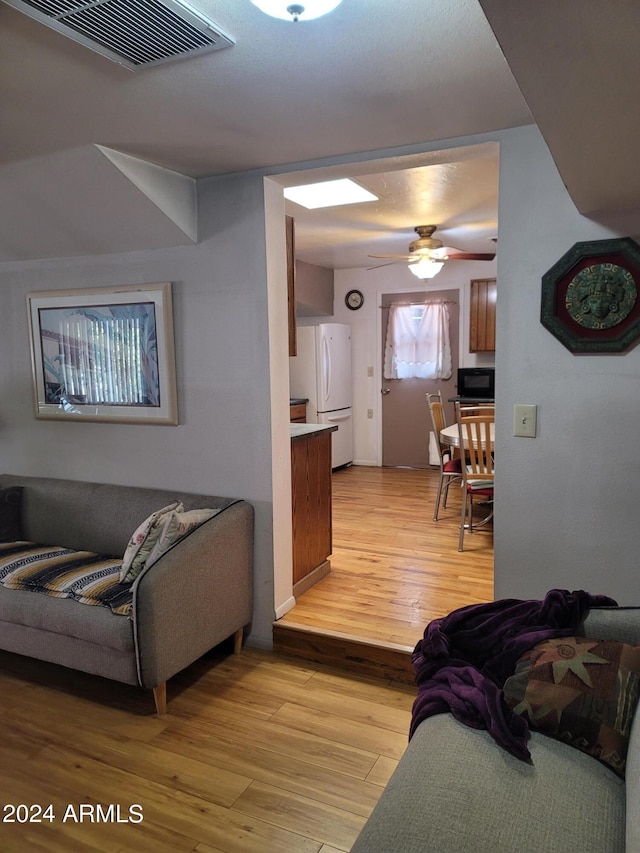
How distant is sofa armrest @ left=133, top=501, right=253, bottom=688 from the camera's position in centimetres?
242

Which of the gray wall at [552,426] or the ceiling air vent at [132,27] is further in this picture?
the gray wall at [552,426]

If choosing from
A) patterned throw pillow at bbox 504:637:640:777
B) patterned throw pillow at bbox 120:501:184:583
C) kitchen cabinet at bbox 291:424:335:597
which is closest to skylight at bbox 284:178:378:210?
kitchen cabinet at bbox 291:424:335:597

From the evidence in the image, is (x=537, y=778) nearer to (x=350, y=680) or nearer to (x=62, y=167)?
(x=350, y=680)

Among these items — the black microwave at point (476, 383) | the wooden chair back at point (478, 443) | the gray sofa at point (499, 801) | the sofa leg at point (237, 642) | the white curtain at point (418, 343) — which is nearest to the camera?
the gray sofa at point (499, 801)

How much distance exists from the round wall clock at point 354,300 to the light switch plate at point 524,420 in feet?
15.8

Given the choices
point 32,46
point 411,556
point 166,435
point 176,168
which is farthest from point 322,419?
point 32,46

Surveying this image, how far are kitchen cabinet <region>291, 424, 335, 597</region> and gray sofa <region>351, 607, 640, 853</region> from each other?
183 cm

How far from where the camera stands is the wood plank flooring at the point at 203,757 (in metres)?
1.92

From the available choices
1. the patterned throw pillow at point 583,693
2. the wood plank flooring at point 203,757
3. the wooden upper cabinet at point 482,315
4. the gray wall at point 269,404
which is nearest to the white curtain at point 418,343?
the wooden upper cabinet at point 482,315

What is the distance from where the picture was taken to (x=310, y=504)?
3.60m

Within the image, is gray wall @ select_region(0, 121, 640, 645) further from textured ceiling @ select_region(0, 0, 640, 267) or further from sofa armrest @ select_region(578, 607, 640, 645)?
sofa armrest @ select_region(578, 607, 640, 645)

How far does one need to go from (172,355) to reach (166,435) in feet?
1.44

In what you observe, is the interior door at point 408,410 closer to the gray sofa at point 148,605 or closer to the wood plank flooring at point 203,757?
the gray sofa at point 148,605

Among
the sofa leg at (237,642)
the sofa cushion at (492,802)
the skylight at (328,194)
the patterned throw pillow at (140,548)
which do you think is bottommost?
the sofa leg at (237,642)
